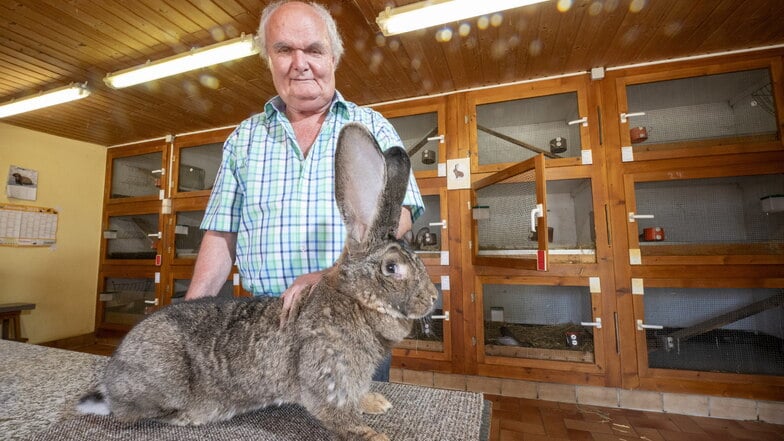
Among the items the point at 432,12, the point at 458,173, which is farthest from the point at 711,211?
the point at 432,12

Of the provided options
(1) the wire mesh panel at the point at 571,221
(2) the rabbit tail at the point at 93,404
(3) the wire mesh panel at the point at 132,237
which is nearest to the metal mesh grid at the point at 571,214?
(1) the wire mesh panel at the point at 571,221

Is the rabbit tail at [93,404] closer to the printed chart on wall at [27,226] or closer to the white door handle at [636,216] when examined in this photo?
the white door handle at [636,216]

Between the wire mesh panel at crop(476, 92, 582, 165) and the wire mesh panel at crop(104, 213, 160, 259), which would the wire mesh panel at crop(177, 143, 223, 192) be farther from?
the wire mesh panel at crop(476, 92, 582, 165)

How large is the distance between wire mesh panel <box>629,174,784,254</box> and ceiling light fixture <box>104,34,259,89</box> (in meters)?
4.06

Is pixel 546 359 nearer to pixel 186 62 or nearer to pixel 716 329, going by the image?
pixel 716 329

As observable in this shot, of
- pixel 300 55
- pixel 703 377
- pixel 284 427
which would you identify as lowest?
pixel 703 377

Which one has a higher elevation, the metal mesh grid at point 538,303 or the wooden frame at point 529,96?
the wooden frame at point 529,96

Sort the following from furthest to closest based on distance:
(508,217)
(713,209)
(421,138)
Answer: (421,138), (508,217), (713,209)

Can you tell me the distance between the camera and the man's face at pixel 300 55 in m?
1.39

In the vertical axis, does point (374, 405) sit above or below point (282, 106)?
below

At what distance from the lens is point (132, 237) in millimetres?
6059

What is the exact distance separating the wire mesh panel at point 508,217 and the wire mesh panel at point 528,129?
1.66 feet

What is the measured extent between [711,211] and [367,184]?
13.0 feet

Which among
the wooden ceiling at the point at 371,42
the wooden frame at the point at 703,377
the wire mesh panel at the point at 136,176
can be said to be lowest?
the wooden frame at the point at 703,377
